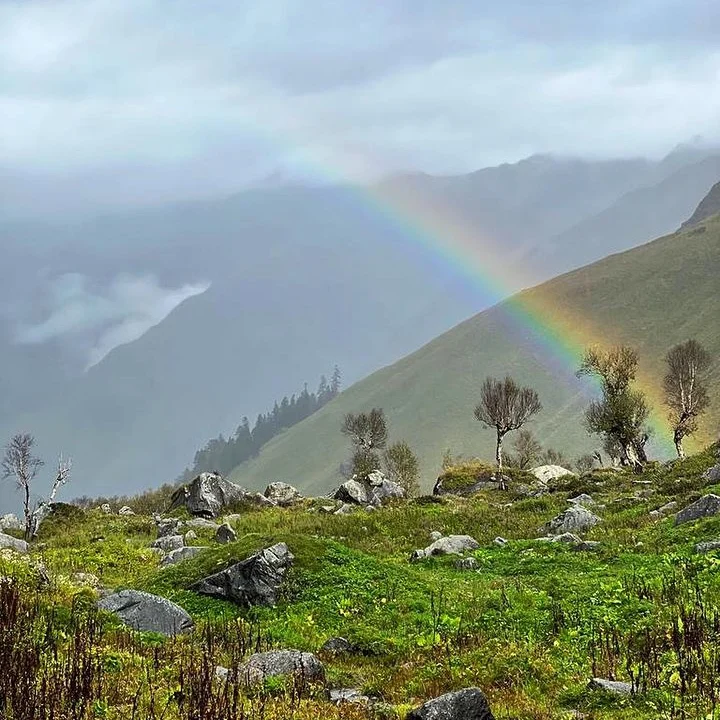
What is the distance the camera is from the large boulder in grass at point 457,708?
10414 mm

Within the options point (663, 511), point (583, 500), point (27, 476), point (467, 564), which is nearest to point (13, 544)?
point (27, 476)

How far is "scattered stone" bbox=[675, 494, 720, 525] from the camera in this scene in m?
27.6

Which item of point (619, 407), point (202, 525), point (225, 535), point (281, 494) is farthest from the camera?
point (281, 494)

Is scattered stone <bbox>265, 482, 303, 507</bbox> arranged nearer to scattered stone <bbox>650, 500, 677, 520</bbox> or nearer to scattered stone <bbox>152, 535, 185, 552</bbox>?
scattered stone <bbox>152, 535, 185, 552</bbox>

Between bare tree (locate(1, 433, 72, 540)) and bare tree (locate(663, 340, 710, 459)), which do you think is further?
bare tree (locate(663, 340, 710, 459))

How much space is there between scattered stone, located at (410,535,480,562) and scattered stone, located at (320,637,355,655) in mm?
10077

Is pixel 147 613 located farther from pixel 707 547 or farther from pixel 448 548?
pixel 707 547

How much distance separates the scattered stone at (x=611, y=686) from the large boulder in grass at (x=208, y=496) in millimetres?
43095

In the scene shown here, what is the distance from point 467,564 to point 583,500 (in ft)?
61.8

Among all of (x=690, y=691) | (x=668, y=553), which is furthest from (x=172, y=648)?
(x=668, y=553)

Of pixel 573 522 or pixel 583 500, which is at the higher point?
pixel 583 500

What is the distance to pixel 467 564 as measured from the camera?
81.5ft

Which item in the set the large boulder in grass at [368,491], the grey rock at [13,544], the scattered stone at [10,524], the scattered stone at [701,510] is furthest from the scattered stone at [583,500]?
the scattered stone at [10,524]

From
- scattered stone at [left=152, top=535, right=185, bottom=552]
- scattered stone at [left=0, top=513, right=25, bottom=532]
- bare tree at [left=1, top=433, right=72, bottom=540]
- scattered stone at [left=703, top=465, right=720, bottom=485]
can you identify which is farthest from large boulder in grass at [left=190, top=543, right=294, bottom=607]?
scattered stone at [left=0, top=513, right=25, bottom=532]
